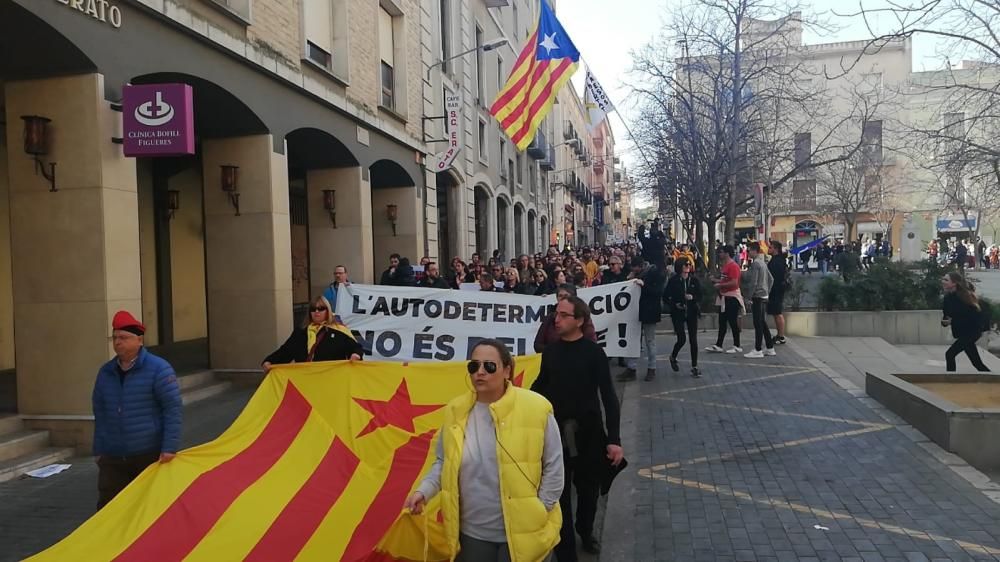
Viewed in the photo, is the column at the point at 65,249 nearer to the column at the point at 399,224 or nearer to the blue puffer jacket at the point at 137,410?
the blue puffer jacket at the point at 137,410

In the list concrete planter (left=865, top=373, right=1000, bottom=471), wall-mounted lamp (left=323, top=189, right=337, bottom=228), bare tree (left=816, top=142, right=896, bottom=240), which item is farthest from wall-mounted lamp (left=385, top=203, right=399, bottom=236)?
bare tree (left=816, top=142, right=896, bottom=240)

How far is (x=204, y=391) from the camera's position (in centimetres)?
1071

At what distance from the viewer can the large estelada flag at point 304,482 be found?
172 inches

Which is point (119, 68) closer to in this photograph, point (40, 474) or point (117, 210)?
point (117, 210)

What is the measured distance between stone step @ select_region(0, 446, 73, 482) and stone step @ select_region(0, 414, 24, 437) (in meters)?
0.36

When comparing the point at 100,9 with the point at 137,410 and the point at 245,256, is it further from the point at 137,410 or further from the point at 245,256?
the point at 137,410

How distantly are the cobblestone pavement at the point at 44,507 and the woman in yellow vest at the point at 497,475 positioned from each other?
3.55 meters

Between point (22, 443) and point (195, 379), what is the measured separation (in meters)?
3.51

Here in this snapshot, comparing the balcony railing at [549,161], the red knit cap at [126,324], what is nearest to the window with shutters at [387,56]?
the red knit cap at [126,324]

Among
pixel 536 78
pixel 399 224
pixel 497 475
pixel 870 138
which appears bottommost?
pixel 497 475

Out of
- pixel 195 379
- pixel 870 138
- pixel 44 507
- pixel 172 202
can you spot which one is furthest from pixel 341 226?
pixel 870 138

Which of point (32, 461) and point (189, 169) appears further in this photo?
point (189, 169)

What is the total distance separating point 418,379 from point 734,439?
340cm

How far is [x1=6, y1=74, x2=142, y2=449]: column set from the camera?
777 cm
